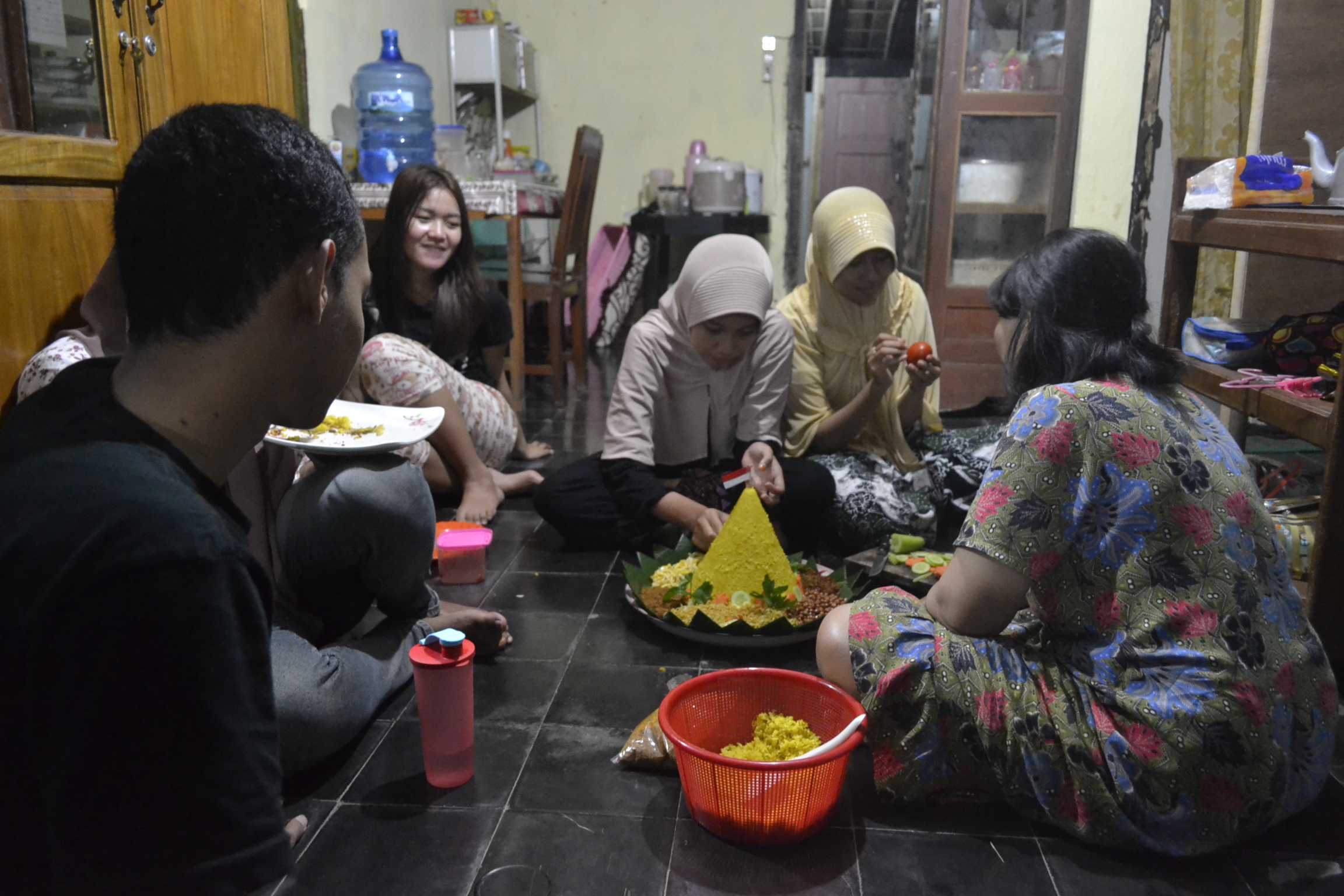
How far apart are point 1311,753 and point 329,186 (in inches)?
53.4

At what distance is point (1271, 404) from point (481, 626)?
5.48 feet

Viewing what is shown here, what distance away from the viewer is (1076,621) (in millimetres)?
1262

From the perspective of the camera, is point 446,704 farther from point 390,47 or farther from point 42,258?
point 390,47

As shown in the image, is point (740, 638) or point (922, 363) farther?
point (922, 363)

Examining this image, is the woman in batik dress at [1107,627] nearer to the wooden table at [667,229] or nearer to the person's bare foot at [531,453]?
the person's bare foot at [531,453]

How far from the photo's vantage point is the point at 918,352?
7.72 feet

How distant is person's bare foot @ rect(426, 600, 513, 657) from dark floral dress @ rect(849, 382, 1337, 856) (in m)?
0.81

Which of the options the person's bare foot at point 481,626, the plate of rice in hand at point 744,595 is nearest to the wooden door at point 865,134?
the plate of rice in hand at point 744,595

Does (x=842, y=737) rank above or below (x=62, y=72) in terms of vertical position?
below

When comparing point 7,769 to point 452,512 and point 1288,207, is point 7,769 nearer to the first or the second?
point 452,512

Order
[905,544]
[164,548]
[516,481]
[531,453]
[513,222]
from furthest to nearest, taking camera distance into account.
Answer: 1. [513,222]
2. [531,453]
3. [516,481]
4. [905,544]
5. [164,548]

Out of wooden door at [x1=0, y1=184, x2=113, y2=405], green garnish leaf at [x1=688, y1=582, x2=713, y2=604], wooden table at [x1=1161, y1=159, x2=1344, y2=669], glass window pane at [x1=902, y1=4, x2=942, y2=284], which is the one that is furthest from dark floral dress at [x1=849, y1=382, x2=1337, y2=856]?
glass window pane at [x1=902, y1=4, x2=942, y2=284]

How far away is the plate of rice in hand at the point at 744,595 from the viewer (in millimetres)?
1807

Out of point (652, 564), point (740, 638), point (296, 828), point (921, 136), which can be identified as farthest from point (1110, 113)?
point (296, 828)
